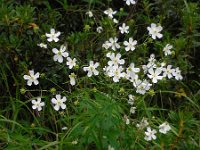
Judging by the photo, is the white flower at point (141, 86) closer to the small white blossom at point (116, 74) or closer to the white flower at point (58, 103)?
the small white blossom at point (116, 74)

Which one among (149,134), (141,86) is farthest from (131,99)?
(149,134)

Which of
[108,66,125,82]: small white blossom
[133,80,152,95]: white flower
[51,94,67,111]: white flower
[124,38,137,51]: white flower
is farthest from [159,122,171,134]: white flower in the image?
A: [124,38,137,51]: white flower

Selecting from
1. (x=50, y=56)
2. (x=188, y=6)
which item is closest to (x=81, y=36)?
(x=50, y=56)

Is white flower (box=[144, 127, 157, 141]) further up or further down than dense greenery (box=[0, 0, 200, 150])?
further down

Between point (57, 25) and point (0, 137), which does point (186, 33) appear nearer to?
point (57, 25)

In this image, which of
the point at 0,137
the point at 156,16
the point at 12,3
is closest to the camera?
the point at 0,137

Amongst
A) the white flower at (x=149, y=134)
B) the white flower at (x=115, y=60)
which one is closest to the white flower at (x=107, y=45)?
the white flower at (x=115, y=60)

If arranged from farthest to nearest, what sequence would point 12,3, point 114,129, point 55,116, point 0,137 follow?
point 12,3
point 55,116
point 0,137
point 114,129

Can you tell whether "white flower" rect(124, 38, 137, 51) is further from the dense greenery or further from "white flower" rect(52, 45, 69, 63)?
"white flower" rect(52, 45, 69, 63)

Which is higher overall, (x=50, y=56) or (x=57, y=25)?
(x=57, y=25)
